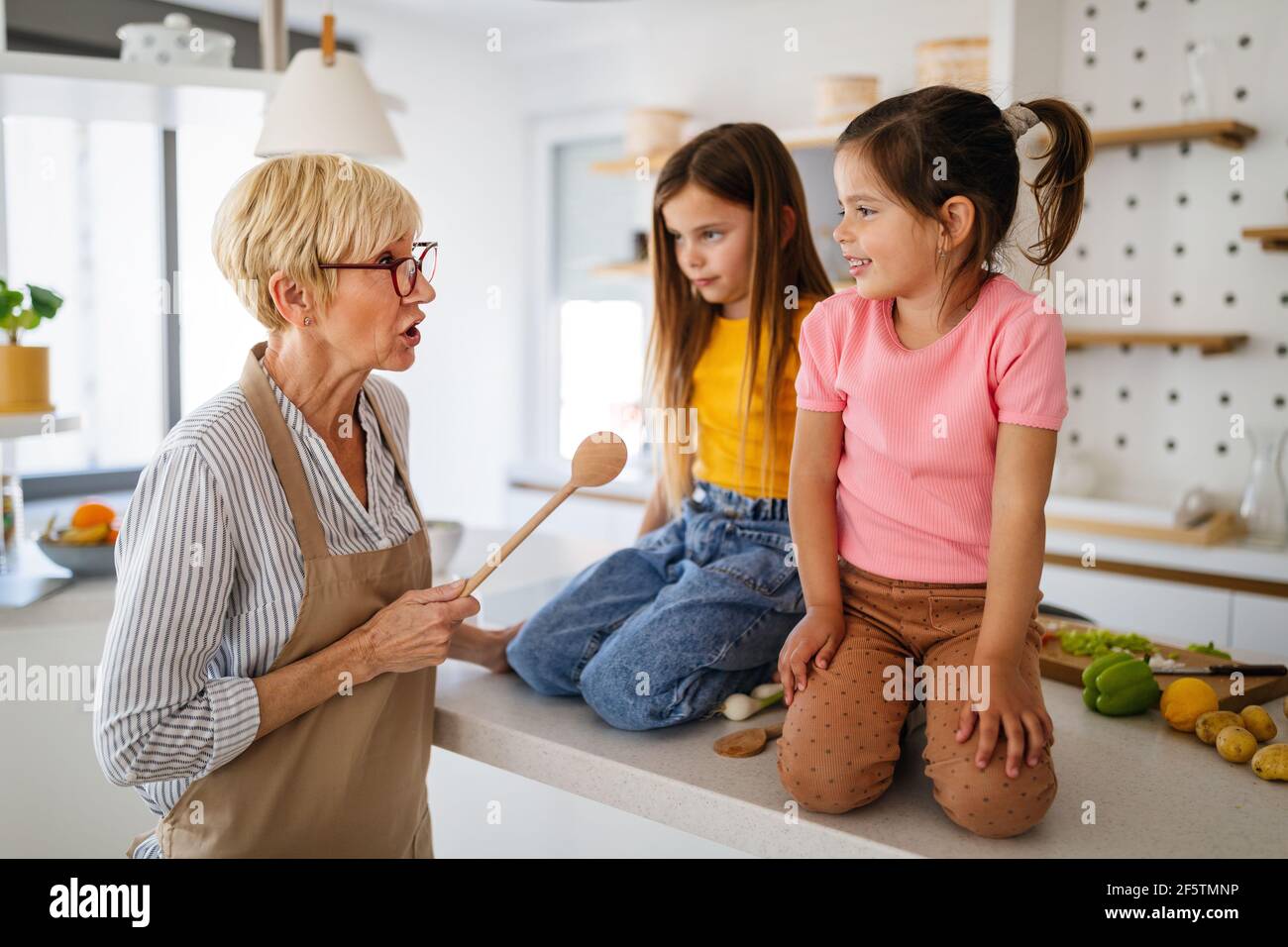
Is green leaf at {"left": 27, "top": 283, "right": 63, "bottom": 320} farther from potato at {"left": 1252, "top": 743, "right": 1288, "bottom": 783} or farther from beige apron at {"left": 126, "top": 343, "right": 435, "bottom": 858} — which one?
potato at {"left": 1252, "top": 743, "right": 1288, "bottom": 783}

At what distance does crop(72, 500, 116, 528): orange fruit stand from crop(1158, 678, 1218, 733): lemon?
1.71 m

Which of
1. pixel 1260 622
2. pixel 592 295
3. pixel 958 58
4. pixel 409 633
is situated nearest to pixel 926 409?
pixel 409 633

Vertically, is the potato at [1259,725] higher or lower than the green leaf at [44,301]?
lower

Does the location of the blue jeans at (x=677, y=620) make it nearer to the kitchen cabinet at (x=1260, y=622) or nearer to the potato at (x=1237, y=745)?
the potato at (x=1237, y=745)

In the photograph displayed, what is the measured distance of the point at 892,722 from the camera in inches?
43.1

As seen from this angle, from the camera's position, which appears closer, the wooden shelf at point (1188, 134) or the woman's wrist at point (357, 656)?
the woman's wrist at point (357, 656)

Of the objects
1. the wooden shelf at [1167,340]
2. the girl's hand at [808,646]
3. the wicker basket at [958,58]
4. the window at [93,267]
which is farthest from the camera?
the window at [93,267]

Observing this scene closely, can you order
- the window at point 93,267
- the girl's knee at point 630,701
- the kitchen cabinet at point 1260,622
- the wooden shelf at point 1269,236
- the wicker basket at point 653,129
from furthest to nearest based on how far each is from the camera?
1. the wicker basket at point 653,129
2. the window at point 93,267
3. the wooden shelf at point 1269,236
4. the kitchen cabinet at point 1260,622
5. the girl's knee at point 630,701

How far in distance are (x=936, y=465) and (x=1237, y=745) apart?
1.50 ft

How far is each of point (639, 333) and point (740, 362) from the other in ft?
9.51

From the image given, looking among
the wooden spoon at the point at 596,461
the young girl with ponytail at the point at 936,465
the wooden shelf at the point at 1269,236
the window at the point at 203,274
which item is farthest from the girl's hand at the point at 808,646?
the window at the point at 203,274

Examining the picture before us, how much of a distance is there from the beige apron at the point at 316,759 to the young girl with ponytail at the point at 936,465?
46 cm

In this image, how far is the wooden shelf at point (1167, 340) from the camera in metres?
2.80
